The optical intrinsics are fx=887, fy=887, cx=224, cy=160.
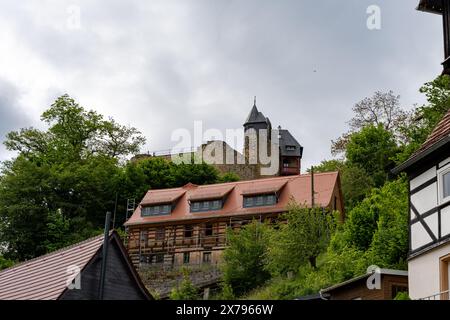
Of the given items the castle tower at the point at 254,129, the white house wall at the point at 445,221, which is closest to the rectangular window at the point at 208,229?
the castle tower at the point at 254,129

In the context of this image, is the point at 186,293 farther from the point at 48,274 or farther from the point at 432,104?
the point at 48,274

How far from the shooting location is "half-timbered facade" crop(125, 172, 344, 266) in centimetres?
6019

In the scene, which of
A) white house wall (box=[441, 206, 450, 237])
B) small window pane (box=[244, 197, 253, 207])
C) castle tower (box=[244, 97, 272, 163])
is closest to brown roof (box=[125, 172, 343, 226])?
small window pane (box=[244, 197, 253, 207])

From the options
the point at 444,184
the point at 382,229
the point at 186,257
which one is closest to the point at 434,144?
the point at 444,184

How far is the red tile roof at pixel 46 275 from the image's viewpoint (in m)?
20.7

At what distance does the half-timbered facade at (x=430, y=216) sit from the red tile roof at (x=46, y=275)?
7.84m

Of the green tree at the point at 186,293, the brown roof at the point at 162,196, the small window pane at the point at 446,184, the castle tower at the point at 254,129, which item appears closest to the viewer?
the small window pane at the point at 446,184

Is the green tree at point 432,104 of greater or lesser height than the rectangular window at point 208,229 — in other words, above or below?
above

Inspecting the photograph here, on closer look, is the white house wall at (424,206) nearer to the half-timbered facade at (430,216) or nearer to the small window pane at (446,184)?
the half-timbered facade at (430,216)

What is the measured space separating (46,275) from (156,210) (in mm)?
42809

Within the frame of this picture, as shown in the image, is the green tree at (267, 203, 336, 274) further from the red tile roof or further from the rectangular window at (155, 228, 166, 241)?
the red tile roof
